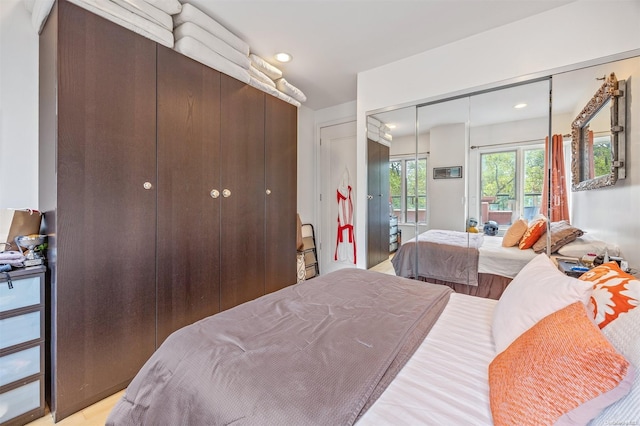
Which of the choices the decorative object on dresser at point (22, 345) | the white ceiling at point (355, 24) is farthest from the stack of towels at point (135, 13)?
the decorative object on dresser at point (22, 345)

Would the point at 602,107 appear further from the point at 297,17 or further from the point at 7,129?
the point at 7,129

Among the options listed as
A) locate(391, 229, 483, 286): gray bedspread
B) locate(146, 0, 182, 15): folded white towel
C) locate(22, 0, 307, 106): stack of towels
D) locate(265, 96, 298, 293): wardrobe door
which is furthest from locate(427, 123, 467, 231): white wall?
locate(146, 0, 182, 15): folded white towel

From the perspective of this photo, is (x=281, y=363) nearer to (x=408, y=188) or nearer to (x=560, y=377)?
(x=560, y=377)

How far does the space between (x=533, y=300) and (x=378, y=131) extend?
2275 mm

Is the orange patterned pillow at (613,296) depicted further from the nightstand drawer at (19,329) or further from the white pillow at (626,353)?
the nightstand drawer at (19,329)

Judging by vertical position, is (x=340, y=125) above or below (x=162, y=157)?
above

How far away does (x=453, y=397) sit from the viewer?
2.64 feet

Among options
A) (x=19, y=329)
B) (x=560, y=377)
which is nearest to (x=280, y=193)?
(x=19, y=329)

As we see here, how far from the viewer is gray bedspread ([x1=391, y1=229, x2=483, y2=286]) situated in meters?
2.49

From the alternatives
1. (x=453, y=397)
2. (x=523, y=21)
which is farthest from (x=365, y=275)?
(x=523, y=21)

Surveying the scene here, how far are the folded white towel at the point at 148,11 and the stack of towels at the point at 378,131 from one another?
1.94 meters

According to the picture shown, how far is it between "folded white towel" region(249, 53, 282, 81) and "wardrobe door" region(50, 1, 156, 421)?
3.00 ft

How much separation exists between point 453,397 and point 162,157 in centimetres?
206

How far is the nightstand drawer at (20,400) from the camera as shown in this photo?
4.51 feet
